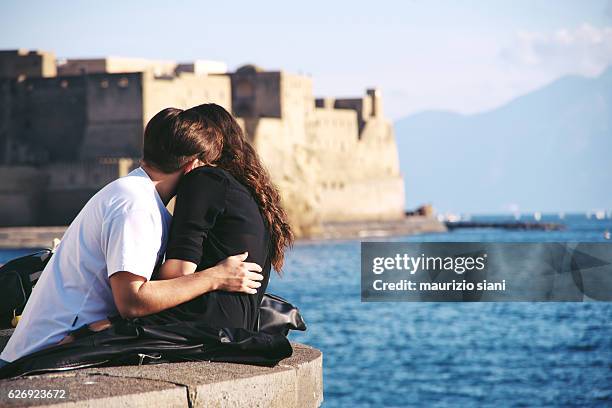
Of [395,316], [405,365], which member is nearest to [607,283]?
[395,316]

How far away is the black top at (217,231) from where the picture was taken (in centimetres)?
351

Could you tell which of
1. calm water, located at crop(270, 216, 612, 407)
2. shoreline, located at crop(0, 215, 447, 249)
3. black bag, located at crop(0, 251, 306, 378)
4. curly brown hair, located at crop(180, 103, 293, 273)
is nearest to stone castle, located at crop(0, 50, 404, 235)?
shoreline, located at crop(0, 215, 447, 249)

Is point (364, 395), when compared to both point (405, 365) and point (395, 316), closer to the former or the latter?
point (405, 365)

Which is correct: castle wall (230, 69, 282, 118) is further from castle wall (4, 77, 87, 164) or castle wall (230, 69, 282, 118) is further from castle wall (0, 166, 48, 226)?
castle wall (0, 166, 48, 226)

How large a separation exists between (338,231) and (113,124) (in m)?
15.2

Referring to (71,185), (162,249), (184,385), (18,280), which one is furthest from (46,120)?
(184,385)

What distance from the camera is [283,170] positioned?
48625mm

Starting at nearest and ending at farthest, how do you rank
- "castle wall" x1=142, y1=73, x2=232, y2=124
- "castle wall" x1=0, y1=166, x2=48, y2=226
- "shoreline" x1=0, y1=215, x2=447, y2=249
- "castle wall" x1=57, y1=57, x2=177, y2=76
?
"shoreline" x1=0, y1=215, x2=447, y2=249
"castle wall" x1=0, y1=166, x2=48, y2=226
"castle wall" x1=142, y1=73, x2=232, y2=124
"castle wall" x1=57, y1=57, x2=177, y2=76

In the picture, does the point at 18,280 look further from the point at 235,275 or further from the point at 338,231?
the point at 338,231

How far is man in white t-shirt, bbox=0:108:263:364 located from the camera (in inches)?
135

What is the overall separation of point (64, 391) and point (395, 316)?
23350 millimetres

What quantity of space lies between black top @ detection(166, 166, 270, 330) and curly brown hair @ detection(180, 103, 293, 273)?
0.05 m

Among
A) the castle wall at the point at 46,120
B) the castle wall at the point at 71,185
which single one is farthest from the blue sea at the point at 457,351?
the castle wall at the point at 46,120

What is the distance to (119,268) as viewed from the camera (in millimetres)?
3410
